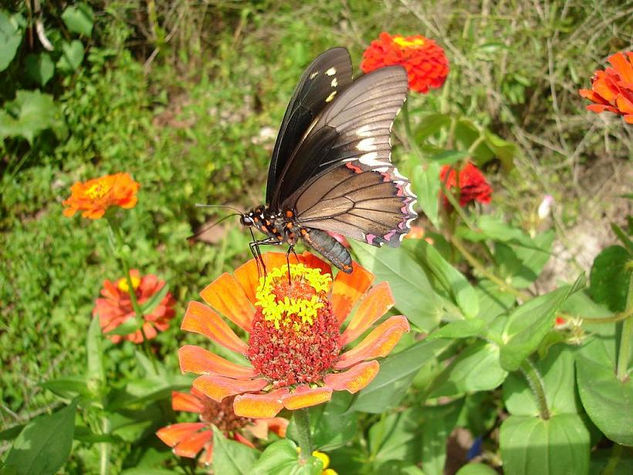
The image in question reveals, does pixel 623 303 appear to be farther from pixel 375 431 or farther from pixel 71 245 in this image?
pixel 71 245

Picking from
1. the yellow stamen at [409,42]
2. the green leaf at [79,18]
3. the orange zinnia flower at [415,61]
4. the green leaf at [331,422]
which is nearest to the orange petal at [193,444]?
the green leaf at [331,422]

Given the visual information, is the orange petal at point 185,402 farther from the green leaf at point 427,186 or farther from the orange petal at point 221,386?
the green leaf at point 427,186

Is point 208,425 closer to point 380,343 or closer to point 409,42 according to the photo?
point 380,343

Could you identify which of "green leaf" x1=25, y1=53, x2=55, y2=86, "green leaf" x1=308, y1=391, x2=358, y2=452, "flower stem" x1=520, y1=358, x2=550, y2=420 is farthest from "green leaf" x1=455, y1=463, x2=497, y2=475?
"green leaf" x1=25, y1=53, x2=55, y2=86

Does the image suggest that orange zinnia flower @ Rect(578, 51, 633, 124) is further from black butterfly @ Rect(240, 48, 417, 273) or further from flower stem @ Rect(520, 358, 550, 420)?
flower stem @ Rect(520, 358, 550, 420)

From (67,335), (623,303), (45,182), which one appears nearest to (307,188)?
(623,303)

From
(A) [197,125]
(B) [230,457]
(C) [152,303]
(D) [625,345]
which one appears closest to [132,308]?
(C) [152,303]

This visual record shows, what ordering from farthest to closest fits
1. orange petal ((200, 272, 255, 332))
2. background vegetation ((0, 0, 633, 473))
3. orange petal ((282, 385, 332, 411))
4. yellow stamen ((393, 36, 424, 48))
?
background vegetation ((0, 0, 633, 473))
yellow stamen ((393, 36, 424, 48))
orange petal ((200, 272, 255, 332))
orange petal ((282, 385, 332, 411))
